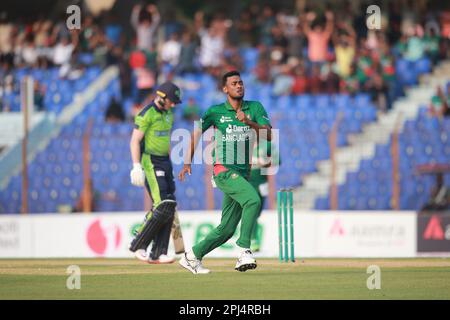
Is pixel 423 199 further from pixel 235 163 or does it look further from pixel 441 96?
pixel 235 163

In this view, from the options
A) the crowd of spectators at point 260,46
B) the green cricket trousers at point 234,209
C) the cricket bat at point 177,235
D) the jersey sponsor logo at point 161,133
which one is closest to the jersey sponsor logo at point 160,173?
the jersey sponsor logo at point 161,133

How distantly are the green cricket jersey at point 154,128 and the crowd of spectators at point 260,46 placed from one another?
10.2m

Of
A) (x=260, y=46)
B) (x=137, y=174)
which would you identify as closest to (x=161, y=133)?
(x=137, y=174)

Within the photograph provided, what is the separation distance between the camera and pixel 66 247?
19.8 metres

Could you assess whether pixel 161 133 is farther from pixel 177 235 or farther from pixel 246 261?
pixel 246 261

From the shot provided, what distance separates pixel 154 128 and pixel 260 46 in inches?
458

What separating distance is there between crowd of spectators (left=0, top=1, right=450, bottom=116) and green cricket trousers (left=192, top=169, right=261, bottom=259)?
476 inches

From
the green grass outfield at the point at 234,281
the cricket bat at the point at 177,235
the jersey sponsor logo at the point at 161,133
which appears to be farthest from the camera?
the cricket bat at the point at 177,235

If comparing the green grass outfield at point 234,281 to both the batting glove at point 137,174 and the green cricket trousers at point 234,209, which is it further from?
the batting glove at point 137,174

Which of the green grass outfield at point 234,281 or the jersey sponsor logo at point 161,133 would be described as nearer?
the green grass outfield at point 234,281

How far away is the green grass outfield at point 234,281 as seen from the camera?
36.6 ft

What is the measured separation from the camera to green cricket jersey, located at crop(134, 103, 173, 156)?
14.7 meters

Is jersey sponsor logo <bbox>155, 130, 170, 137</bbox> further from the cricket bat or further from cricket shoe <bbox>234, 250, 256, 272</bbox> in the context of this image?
cricket shoe <bbox>234, 250, 256, 272</bbox>

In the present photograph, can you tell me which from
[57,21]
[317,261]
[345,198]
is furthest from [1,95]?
[317,261]
